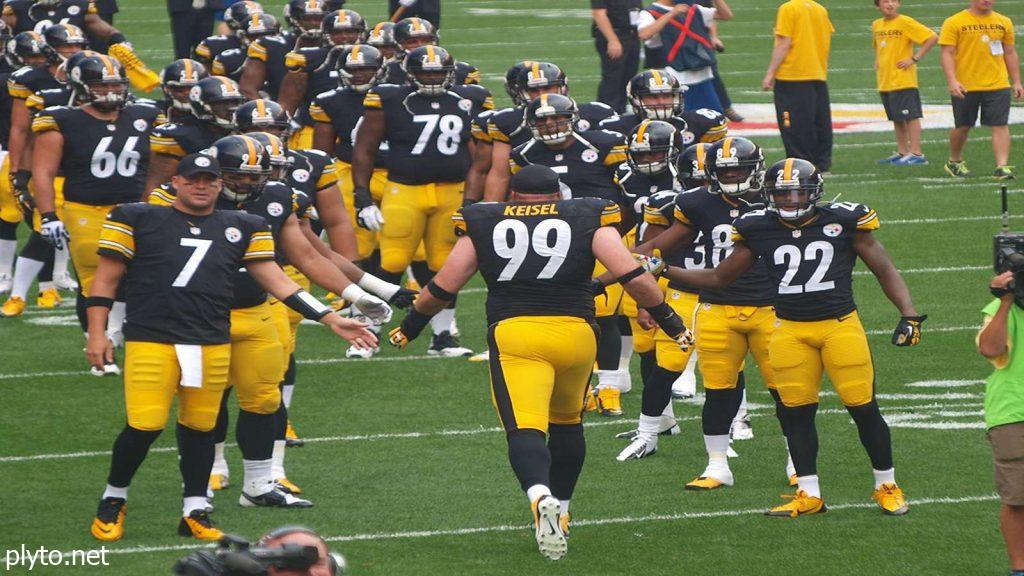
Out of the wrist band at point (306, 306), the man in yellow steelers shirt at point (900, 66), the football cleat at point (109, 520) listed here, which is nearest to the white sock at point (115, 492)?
the football cleat at point (109, 520)

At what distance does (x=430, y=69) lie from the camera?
37.9 ft

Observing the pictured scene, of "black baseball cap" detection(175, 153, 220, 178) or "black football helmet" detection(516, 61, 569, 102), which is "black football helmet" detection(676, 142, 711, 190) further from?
"black baseball cap" detection(175, 153, 220, 178)

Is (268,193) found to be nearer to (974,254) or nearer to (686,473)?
(686,473)

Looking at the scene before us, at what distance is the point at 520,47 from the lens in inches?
985

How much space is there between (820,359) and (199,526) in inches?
115

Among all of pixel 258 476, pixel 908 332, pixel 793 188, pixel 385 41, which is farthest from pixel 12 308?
pixel 908 332

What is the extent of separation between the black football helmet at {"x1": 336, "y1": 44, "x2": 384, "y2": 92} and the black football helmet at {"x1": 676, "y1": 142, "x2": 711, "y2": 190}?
3.42 m

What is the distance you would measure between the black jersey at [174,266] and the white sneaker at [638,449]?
255 cm

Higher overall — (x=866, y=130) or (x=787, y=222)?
(x=787, y=222)

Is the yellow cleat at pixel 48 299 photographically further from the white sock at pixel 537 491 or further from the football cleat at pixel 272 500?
the white sock at pixel 537 491

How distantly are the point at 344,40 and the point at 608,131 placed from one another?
3.37 m

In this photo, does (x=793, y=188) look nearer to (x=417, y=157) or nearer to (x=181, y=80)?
(x=417, y=157)

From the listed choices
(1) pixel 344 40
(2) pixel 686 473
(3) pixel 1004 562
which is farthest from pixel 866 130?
(3) pixel 1004 562

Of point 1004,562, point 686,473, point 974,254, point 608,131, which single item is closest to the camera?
point 1004,562
